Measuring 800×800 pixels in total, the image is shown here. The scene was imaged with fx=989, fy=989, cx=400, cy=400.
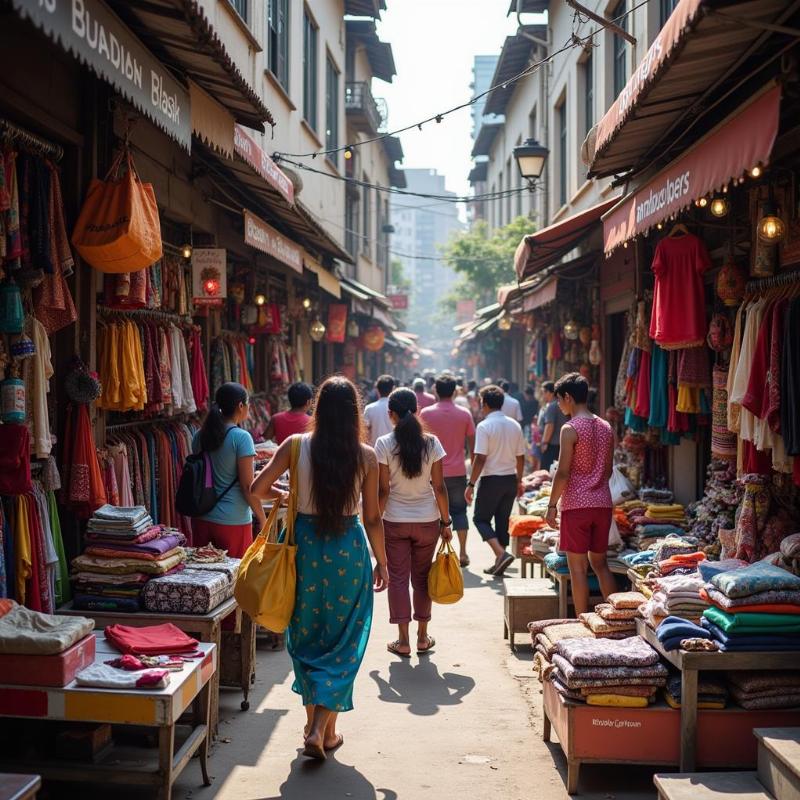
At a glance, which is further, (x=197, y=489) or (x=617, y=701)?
(x=197, y=489)

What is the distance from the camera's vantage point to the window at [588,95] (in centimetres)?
1549

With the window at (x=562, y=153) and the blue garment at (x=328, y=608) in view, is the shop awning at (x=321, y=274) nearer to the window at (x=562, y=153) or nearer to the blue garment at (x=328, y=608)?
the window at (x=562, y=153)

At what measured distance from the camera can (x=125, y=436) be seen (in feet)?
25.0

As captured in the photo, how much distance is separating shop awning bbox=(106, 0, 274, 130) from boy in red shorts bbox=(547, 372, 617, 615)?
3255 mm

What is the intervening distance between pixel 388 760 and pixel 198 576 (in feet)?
4.83

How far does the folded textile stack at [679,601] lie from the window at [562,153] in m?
13.4

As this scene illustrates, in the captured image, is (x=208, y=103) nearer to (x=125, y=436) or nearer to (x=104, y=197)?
(x=104, y=197)

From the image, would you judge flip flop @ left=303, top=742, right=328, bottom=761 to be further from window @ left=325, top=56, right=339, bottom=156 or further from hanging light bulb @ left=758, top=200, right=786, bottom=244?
window @ left=325, top=56, right=339, bottom=156

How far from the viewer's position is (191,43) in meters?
5.24

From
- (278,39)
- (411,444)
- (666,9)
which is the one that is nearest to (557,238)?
(666,9)

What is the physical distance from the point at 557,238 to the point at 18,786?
342 inches

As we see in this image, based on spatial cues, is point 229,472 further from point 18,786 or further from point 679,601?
point 18,786

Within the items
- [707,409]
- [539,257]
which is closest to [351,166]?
[539,257]

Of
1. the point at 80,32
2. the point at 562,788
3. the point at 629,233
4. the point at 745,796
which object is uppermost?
the point at 80,32
